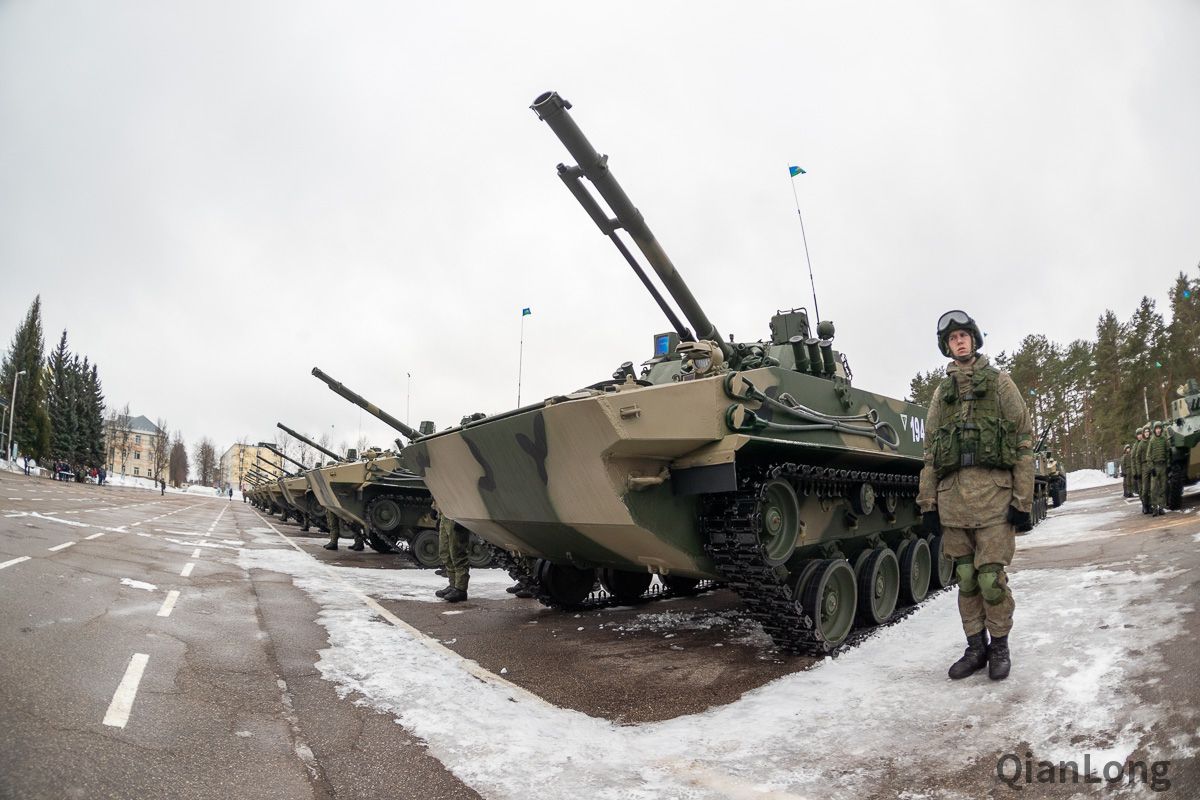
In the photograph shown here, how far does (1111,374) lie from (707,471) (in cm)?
4417

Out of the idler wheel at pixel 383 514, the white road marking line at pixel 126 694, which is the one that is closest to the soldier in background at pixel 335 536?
the idler wheel at pixel 383 514

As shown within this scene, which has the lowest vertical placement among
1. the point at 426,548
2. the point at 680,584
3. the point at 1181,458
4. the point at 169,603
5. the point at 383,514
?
the point at 426,548

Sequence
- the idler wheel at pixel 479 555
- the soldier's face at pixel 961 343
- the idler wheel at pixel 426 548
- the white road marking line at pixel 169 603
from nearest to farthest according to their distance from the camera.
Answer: the soldier's face at pixel 961 343
the white road marking line at pixel 169 603
the idler wheel at pixel 479 555
the idler wheel at pixel 426 548

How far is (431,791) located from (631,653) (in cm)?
304

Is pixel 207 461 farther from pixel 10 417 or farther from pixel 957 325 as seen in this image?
pixel 957 325

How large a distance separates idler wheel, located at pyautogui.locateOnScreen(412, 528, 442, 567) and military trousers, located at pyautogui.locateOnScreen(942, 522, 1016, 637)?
10764 mm

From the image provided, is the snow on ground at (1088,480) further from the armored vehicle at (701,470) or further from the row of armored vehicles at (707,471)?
the armored vehicle at (701,470)

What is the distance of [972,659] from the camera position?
4.34 metres

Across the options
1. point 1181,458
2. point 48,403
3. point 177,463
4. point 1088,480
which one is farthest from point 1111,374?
point 177,463

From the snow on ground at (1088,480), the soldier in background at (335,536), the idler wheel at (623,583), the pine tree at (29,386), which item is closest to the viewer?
the idler wheel at (623,583)

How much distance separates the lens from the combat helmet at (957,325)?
462 centimetres

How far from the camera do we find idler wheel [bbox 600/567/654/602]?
8461 mm

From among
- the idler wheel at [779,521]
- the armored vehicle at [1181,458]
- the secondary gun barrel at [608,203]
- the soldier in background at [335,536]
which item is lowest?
the soldier in background at [335,536]

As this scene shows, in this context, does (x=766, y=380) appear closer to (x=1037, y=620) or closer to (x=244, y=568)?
(x=1037, y=620)
